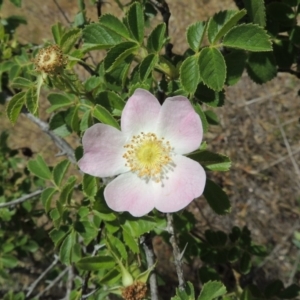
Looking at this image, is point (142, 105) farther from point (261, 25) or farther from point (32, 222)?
point (32, 222)

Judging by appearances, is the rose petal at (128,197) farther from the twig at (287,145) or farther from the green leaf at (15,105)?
the twig at (287,145)

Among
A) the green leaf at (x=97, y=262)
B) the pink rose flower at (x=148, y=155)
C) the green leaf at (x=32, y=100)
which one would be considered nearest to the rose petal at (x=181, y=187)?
the pink rose flower at (x=148, y=155)

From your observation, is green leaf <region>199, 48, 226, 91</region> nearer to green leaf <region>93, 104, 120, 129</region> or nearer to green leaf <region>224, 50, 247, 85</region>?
green leaf <region>224, 50, 247, 85</region>

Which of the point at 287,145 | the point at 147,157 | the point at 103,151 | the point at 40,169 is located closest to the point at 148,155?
the point at 147,157

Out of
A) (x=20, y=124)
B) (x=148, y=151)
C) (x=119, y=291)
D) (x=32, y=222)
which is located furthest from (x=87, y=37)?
(x=20, y=124)

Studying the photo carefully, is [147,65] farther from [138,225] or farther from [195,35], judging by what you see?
[138,225]

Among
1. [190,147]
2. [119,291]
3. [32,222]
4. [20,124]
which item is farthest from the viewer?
[20,124]
